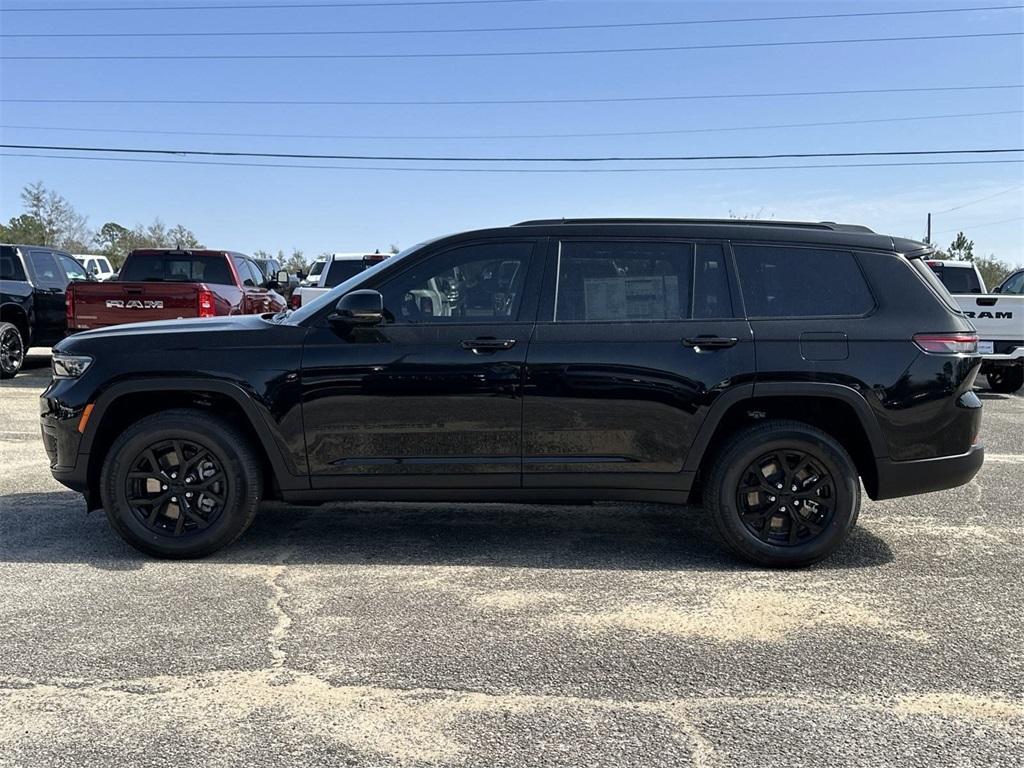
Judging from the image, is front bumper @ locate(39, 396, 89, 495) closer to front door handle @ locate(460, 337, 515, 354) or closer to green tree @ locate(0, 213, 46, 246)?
front door handle @ locate(460, 337, 515, 354)

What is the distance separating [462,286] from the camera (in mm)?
4953

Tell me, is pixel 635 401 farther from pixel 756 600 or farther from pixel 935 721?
pixel 935 721

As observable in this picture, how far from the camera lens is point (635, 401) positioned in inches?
188

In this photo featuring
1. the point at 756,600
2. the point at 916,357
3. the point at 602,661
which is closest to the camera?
the point at 602,661

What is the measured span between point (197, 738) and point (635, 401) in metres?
2.70

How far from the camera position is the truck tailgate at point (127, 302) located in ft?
37.1

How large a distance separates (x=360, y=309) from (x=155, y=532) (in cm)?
167

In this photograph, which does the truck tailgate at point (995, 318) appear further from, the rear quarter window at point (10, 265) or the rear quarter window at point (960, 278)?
the rear quarter window at point (10, 265)

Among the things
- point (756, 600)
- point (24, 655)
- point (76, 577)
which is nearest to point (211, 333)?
point (76, 577)

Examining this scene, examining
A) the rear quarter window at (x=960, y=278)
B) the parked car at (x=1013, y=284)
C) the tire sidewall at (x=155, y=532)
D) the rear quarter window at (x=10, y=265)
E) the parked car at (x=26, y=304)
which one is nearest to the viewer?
the tire sidewall at (x=155, y=532)

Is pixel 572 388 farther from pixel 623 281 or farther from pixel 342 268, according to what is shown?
pixel 342 268

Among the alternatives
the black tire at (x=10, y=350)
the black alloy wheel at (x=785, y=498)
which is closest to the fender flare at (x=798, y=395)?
the black alloy wheel at (x=785, y=498)

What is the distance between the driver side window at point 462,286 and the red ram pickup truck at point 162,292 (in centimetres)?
726

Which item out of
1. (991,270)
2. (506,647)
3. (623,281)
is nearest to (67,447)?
(506,647)
